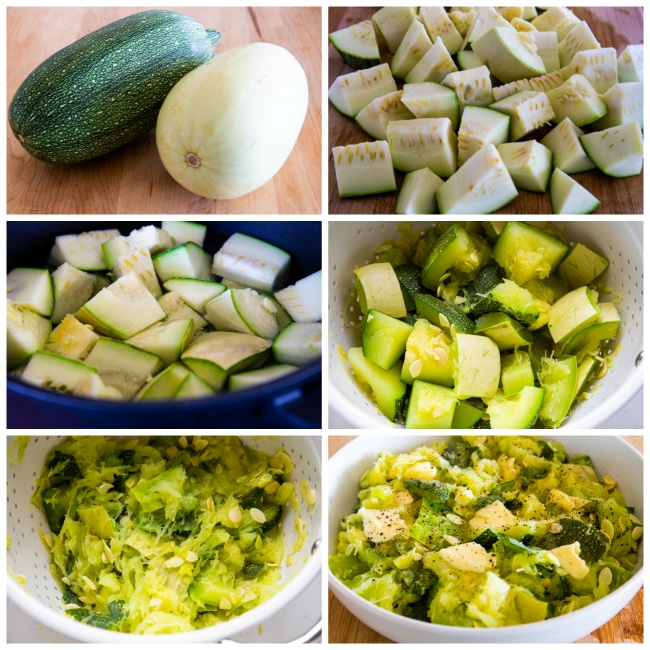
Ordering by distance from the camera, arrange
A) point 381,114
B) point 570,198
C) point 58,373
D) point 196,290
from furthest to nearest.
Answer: point 381,114, point 570,198, point 196,290, point 58,373

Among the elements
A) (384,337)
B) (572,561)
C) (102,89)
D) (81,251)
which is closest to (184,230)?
(81,251)

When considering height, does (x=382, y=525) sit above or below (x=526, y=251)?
below

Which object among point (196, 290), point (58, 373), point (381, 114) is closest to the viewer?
point (58, 373)

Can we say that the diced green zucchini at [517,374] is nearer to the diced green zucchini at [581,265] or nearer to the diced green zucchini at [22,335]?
the diced green zucchini at [581,265]

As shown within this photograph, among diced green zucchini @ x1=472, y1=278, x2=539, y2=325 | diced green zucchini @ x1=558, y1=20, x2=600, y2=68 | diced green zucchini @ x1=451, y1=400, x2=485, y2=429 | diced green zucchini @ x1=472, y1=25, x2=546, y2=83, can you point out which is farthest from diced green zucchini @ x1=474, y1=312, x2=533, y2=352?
diced green zucchini @ x1=558, y1=20, x2=600, y2=68

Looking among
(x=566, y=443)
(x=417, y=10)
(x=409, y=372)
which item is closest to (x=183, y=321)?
(x=409, y=372)

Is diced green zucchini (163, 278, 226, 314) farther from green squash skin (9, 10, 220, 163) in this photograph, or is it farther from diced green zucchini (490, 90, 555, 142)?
diced green zucchini (490, 90, 555, 142)

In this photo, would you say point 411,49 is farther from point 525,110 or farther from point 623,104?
point 623,104

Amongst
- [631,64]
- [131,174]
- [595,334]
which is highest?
[631,64]
